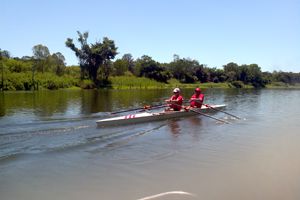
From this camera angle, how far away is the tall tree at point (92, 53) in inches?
3103

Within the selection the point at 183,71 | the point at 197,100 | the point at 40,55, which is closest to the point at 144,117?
the point at 197,100

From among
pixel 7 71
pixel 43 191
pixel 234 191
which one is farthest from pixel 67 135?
pixel 7 71

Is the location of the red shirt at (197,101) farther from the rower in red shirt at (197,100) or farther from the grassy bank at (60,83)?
the grassy bank at (60,83)

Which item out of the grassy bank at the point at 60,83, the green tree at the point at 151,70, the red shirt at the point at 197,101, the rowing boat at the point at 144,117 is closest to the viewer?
the rowing boat at the point at 144,117

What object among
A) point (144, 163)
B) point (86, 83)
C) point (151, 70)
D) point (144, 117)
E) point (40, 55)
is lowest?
point (144, 163)

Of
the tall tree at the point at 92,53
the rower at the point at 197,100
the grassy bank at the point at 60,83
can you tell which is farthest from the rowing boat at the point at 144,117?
the tall tree at the point at 92,53

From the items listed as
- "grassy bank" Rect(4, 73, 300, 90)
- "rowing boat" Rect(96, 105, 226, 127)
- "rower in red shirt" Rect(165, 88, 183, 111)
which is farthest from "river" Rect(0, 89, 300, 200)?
"grassy bank" Rect(4, 73, 300, 90)

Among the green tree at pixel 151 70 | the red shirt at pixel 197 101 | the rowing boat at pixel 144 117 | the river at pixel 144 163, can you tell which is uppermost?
the green tree at pixel 151 70

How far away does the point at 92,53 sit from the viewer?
257 ft

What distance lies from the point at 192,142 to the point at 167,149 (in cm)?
175

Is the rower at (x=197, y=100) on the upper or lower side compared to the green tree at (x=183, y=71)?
lower

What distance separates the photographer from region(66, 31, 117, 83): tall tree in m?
78.8

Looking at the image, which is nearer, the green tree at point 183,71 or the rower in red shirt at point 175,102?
the rower in red shirt at point 175,102

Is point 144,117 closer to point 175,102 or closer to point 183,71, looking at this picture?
point 175,102
